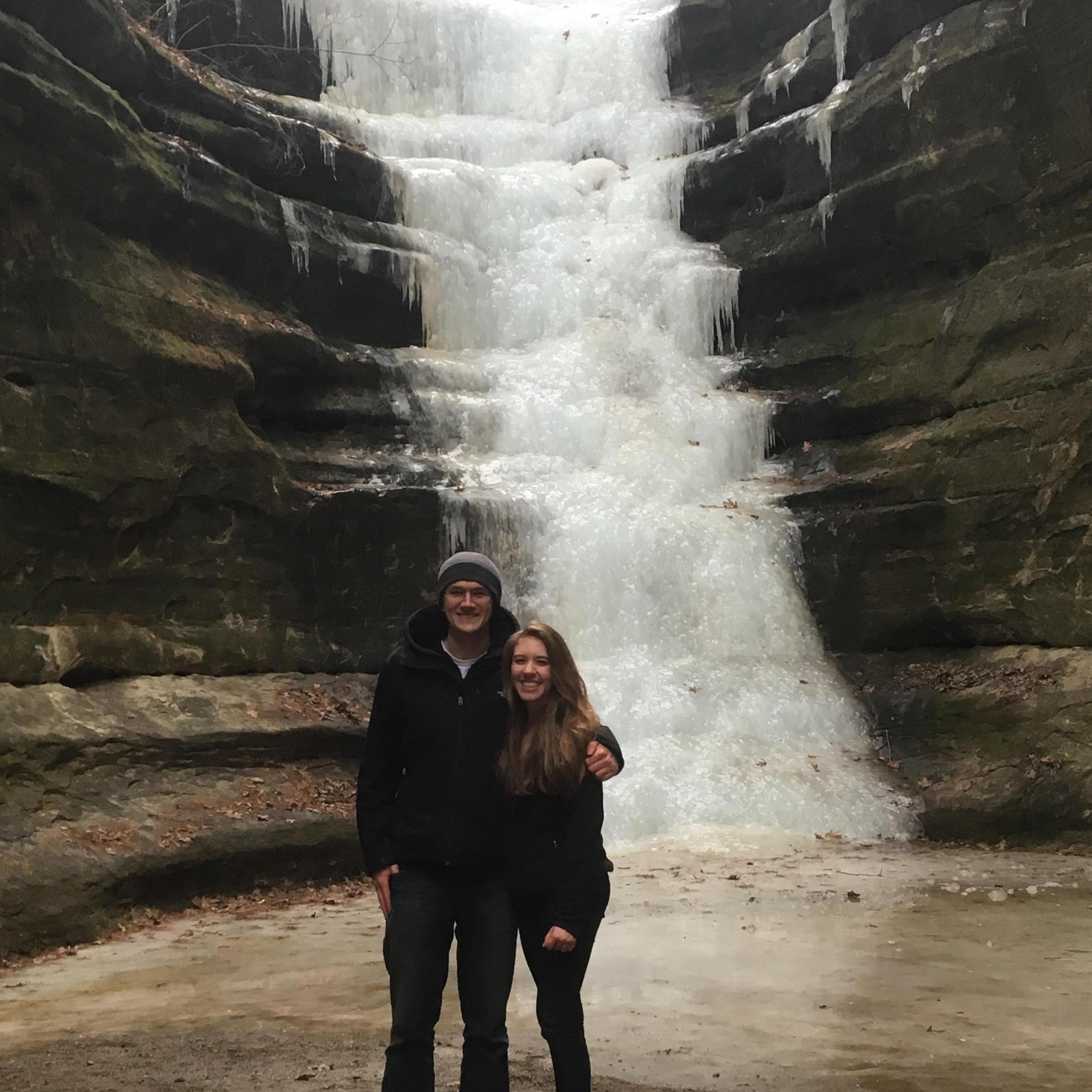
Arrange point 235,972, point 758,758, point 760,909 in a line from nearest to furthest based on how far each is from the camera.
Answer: point 235,972 < point 760,909 < point 758,758

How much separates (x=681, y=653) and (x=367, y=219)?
25.0 feet

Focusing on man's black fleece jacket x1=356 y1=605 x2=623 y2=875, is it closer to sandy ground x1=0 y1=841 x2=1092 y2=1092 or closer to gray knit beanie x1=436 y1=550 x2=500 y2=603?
gray knit beanie x1=436 y1=550 x2=500 y2=603

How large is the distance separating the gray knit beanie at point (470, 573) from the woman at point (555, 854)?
0.92 feet

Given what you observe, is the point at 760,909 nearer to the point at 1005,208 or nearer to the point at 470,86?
the point at 1005,208

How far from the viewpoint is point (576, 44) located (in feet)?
69.7

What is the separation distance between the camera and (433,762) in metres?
3.08

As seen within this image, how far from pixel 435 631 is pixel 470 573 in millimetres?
226

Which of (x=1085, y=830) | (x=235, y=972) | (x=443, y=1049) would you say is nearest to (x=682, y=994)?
(x=443, y=1049)

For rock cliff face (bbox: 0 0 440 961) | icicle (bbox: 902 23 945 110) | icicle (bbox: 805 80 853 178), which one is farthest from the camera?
icicle (bbox: 805 80 853 178)

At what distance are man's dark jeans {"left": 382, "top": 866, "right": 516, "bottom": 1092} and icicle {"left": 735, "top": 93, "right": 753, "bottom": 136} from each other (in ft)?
51.5

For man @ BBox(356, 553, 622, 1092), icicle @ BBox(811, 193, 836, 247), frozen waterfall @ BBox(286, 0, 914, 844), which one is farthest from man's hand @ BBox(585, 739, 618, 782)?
icicle @ BBox(811, 193, 836, 247)

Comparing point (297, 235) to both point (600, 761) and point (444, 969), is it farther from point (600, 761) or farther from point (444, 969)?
point (444, 969)

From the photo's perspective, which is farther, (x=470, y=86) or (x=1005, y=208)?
(x=470, y=86)

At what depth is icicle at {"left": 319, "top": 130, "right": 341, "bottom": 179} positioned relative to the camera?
46.1 ft
